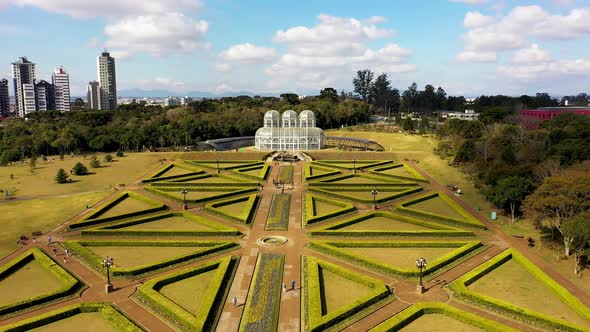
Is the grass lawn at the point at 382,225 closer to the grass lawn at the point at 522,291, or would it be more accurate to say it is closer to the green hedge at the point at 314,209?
the green hedge at the point at 314,209

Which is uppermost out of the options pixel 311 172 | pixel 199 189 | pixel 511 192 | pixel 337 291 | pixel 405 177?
pixel 511 192

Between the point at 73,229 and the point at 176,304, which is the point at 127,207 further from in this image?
the point at 176,304

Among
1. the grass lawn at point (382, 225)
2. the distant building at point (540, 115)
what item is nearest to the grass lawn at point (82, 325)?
the grass lawn at point (382, 225)

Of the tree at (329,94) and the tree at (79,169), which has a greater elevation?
the tree at (329,94)

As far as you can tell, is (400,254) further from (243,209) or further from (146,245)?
(146,245)

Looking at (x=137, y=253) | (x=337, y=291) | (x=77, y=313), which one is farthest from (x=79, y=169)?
(x=337, y=291)

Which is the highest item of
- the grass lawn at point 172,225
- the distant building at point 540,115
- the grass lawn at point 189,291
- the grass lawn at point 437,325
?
the distant building at point 540,115
